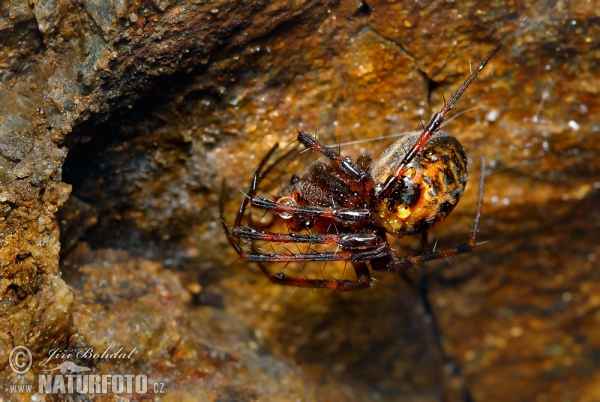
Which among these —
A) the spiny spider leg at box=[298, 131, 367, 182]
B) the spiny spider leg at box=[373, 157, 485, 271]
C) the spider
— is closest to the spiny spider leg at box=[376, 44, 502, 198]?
the spider

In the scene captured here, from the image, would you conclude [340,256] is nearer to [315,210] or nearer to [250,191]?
[315,210]

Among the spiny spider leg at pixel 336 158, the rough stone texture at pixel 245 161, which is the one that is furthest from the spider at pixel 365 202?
the rough stone texture at pixel 245 161

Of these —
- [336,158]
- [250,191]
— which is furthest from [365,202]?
[250,191]

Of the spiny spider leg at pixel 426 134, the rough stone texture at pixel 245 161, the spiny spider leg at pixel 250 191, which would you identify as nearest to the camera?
the rough stone texture at pixel 245 161

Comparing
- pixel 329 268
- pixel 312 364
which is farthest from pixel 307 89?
pixel 312 364

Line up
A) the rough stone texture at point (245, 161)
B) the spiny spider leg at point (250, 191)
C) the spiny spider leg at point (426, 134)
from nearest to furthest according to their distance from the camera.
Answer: the rough stone texture at point (245, 161) < the spiny spider leg at point (426, 134) < the spiny spider leg at point (250, 191)

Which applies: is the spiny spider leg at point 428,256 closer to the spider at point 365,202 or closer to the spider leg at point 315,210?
the spider at point 365,202
